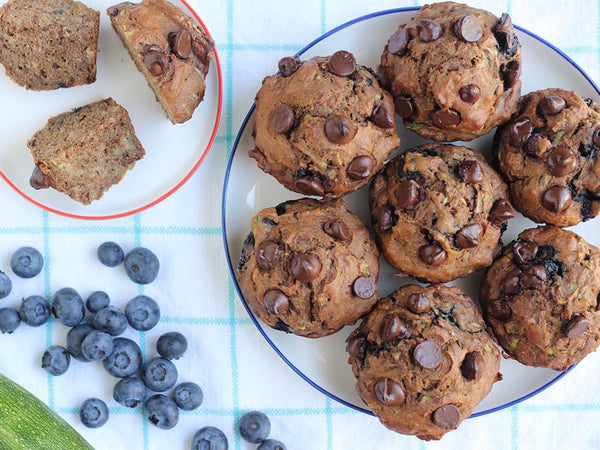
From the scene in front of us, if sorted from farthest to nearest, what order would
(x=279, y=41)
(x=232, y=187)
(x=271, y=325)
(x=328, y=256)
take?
(x=279, y=41) → (x=232, y=187) → (x=271, y=325) → (x=328, y=256)

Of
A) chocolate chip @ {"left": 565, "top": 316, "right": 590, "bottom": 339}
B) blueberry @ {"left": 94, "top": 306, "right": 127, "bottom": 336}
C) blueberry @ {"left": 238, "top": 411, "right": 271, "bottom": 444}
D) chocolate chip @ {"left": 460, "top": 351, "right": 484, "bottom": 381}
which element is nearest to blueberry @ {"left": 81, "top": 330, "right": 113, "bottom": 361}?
blueberry @ {"left": 94, "top": 306, "right": 127, "bottom": 336}

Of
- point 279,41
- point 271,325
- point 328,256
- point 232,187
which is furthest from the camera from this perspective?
point 279,41

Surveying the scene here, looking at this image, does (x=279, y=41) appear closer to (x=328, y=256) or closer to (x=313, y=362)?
(x=328, y=256)

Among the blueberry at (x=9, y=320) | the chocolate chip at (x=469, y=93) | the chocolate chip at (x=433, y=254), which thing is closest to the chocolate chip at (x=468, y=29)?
the chocolate chip at (x=469, y=93)

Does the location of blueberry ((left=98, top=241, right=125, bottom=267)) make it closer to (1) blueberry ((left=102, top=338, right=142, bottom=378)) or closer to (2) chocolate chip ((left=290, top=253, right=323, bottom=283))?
(1) blueberry ((left=102, top=338, right=142, bottom=378))

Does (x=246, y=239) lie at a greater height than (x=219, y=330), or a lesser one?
greater

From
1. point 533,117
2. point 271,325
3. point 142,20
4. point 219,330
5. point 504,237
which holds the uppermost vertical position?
point 142,20

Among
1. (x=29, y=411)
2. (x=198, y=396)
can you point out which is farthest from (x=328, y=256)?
(x=29, y=411)
